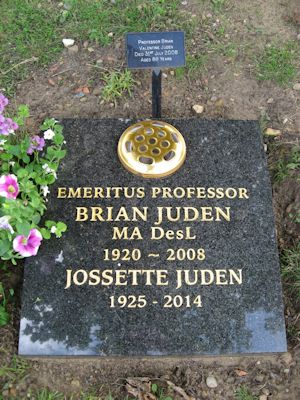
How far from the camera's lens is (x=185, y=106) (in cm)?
300

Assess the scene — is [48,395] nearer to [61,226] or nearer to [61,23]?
[61,226]

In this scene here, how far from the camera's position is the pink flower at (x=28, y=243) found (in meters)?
2.05

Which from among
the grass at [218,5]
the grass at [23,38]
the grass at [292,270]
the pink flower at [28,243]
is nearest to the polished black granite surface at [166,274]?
the pink flower at [28,243]

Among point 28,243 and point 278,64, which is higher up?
point 278,64

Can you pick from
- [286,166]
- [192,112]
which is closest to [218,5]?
[192,112]

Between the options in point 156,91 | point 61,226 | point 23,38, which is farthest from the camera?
point 23,38

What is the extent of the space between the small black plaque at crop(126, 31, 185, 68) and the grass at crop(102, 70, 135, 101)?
1.87ft

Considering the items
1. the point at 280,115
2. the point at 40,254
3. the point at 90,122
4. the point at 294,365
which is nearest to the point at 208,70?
the point at 280,115

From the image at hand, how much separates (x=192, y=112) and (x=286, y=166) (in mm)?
679

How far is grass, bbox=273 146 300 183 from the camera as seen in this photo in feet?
9.05

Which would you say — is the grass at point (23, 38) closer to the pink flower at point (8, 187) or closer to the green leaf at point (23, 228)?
the pink flower at point (8, 187)

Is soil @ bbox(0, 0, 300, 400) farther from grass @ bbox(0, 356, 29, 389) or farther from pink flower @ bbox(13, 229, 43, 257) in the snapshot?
pink flower @ bbox(13, 229, 43, 257)

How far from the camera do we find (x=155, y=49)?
2.43 meters

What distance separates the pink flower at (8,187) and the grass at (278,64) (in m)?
1.86
